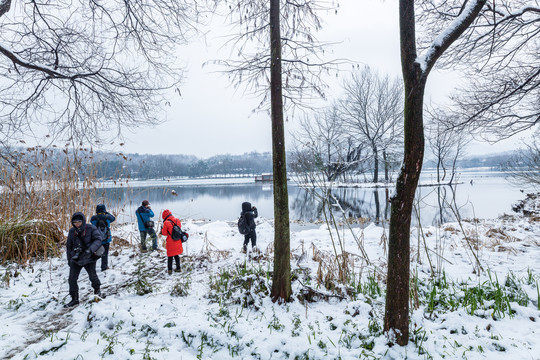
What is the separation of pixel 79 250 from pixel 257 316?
123 inches

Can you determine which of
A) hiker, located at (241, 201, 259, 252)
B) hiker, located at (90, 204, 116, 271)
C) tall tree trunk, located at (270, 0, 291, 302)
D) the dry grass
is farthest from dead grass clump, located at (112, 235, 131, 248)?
tall tree trunk, located at (270, 0, 291, 302)

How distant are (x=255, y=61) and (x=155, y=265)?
4749 millimetres

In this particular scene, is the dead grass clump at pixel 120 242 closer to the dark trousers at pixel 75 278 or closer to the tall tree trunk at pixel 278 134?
the dark trousers at pixel 75 278

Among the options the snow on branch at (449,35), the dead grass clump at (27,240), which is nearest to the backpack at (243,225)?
the dead grass clump at (27,240)

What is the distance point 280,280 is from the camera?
12.5 ft

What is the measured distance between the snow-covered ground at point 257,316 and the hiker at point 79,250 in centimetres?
31

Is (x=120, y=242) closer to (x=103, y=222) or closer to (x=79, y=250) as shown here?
(x=103, y=222)

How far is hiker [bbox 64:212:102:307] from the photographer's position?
13.7 feet

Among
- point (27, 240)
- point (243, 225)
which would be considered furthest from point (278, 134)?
point (27, 240)

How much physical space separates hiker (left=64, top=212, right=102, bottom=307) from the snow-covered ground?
1.03ft

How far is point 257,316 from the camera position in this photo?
354cm

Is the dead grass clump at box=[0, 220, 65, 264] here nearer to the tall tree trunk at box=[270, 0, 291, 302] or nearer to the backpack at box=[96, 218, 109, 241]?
the backpack at box=[96, 218, 109, 241]

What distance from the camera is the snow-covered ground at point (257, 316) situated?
9.29ft

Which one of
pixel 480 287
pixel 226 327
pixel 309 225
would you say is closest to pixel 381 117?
pixel 309 225
